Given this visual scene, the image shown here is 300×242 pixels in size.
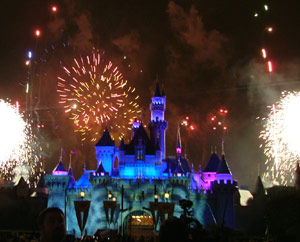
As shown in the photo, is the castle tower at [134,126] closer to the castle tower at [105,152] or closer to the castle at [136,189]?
the castle at [136,189]

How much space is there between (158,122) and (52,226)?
62.4m

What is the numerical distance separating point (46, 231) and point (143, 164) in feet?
189

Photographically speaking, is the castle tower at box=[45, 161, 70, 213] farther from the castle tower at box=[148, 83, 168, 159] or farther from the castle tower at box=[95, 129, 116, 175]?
the castle tower at box=[148, 83, 168, 159]

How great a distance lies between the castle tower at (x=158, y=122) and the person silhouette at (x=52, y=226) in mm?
59639

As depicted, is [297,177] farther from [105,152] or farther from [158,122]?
[105,152]

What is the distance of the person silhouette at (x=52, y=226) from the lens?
5301 mm

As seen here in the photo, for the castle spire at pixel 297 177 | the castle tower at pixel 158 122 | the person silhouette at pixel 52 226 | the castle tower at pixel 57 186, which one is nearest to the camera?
the person silhouette at pixel 52 226

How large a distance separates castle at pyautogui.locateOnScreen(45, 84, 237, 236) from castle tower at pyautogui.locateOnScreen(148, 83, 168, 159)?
0.87 metres

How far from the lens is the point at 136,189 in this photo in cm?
5653

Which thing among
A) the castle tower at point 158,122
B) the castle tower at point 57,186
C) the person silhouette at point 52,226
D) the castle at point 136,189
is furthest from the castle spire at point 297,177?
the person silhouette at point 52,226

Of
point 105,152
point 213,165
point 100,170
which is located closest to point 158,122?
point 105,152

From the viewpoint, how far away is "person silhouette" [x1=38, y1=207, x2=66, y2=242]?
530 cm

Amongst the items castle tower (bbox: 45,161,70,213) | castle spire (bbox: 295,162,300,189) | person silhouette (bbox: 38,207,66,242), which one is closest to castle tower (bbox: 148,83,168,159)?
castle tower (bbox: 45,161,70,213)

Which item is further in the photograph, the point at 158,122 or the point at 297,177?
the point at 158,122
